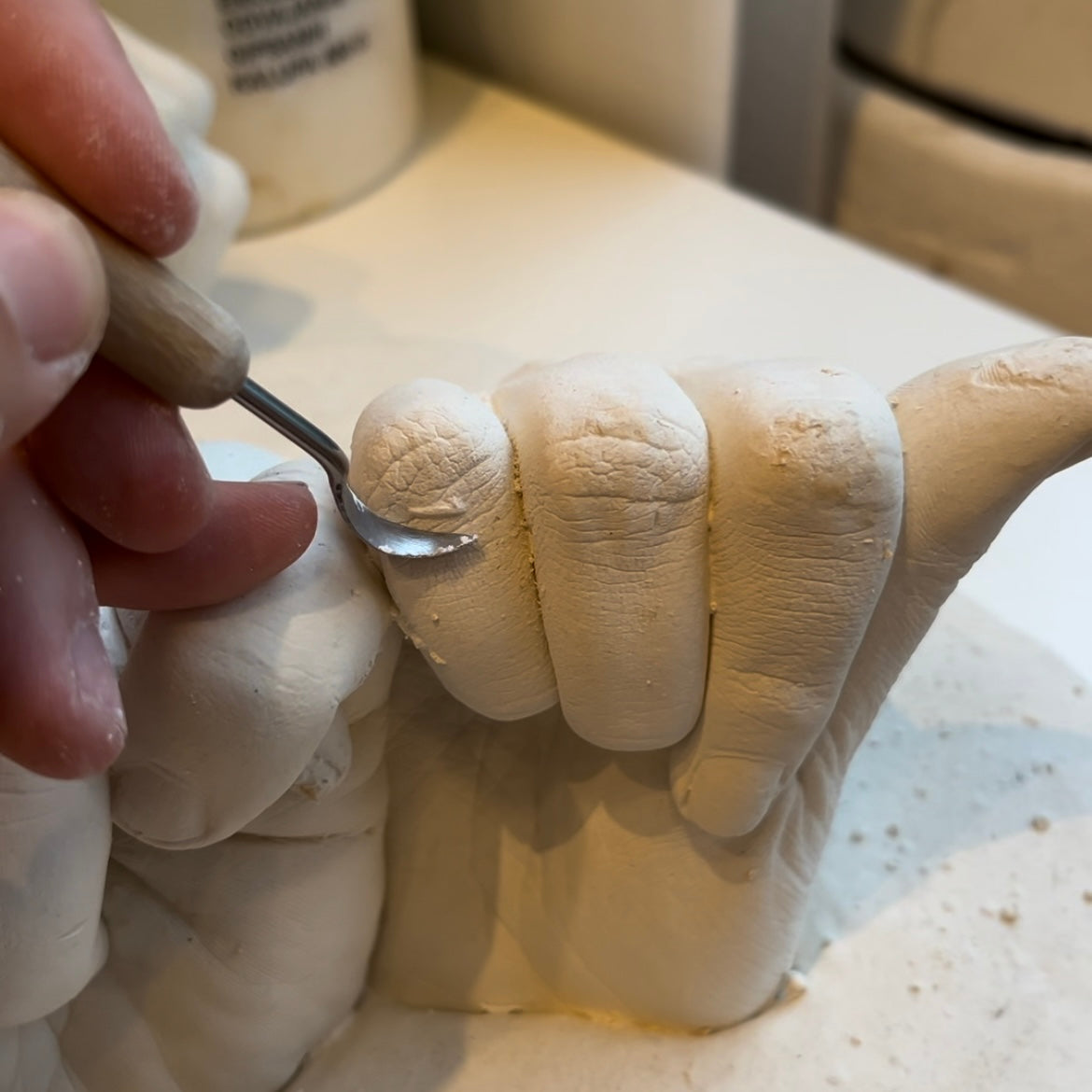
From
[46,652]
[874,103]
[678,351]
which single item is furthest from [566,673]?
[874,103]

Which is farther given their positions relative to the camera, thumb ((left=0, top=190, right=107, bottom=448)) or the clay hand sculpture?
the clay hand sculpture

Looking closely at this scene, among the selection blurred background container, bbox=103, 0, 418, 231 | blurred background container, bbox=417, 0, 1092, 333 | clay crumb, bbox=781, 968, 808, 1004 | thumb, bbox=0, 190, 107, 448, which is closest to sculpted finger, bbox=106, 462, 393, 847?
thumb, bbox=0, 190, 107, 448

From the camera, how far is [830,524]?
1.20 feet

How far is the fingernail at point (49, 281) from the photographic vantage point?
26cm

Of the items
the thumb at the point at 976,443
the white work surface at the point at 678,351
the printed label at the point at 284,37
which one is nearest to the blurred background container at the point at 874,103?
the white work surface at the point at 678,351

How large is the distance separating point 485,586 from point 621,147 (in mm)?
661

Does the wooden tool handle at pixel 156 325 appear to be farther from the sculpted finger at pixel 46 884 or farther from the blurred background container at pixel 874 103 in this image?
the blurred background container at pixel 874 103

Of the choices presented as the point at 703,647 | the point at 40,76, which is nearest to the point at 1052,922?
the point at 703,647

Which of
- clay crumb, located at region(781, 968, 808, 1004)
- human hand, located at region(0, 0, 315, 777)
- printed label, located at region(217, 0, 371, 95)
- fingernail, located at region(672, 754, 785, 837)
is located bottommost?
clay crumb, located at region(781, 968, 808, 1004)

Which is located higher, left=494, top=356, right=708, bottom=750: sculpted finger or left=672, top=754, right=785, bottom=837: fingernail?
left=494, top=356, right=708, bottom=750: sculpted finger

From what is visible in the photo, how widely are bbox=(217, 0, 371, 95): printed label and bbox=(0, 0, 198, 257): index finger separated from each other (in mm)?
517

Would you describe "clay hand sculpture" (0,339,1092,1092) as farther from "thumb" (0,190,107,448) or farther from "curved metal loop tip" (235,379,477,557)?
"thumb" (0,190,107,448)

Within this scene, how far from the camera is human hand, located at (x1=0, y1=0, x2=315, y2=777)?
27 centimetres

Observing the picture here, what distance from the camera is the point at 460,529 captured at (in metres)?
0.38
